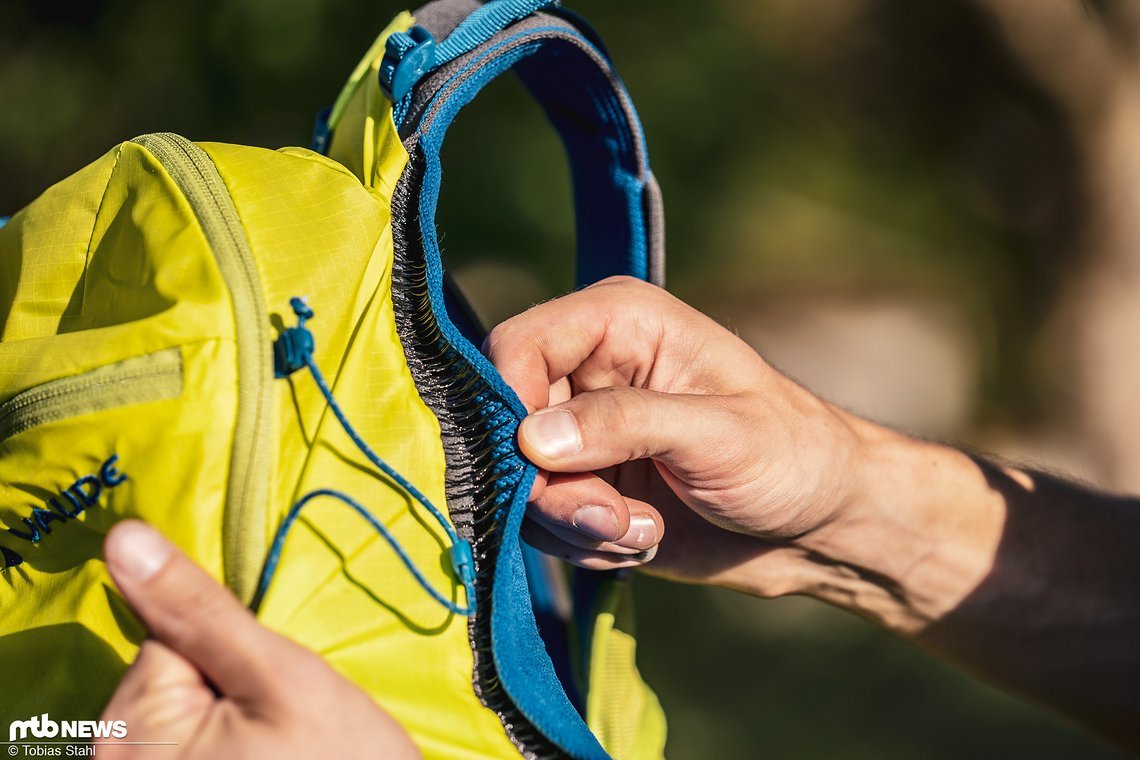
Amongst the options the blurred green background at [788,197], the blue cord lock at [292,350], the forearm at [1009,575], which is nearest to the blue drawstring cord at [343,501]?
the blue cord lock at [292,350]

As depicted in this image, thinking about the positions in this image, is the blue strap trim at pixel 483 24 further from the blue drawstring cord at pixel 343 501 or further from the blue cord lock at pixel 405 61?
the blue drawstring cord at pixel 343 501

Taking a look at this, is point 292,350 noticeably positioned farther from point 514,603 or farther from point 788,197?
point 788,197

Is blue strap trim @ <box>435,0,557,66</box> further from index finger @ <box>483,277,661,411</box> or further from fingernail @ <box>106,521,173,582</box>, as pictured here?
fingernail @ <box>106,521,173,582</box>

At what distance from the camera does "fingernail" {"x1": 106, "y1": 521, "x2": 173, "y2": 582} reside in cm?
53

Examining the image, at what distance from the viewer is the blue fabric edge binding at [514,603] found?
0.71 m

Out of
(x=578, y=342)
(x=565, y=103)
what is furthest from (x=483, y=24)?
(x=578, y=342)

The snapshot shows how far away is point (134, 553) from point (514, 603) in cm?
31

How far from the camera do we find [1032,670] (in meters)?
1.16

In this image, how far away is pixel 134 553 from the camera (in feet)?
1.75

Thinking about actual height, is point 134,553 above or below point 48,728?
above

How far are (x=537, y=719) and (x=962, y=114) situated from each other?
1.90 metres

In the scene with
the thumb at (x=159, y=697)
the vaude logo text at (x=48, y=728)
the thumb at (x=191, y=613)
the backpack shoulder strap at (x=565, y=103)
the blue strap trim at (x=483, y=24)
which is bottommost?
the vaude logo text at (x=48, y=728)

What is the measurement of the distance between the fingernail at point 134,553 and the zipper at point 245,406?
85 mm

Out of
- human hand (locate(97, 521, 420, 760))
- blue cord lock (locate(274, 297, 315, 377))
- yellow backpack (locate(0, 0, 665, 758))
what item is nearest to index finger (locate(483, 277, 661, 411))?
yellow backpack (locate(0, 0, 665, 758))
